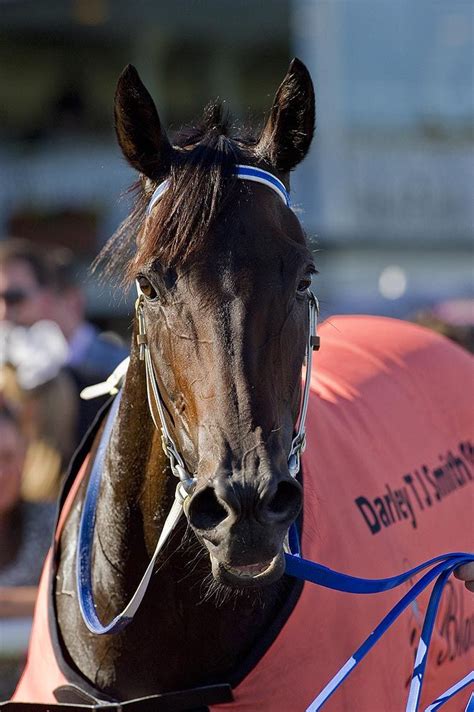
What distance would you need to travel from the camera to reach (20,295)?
6.16 metres

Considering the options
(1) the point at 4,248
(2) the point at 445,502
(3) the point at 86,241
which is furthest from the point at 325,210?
(2) the point at 445,502

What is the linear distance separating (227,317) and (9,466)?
109 inches

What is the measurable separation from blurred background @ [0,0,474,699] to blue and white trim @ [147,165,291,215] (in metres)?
12.6

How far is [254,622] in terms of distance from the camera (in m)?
2.62

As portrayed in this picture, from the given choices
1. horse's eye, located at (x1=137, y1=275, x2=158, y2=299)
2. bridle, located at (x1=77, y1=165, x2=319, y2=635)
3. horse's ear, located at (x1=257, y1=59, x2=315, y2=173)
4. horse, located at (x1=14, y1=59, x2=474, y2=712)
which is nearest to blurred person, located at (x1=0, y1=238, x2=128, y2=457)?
horse, located at (x1=14, y1=59, x2=474, y2=712)

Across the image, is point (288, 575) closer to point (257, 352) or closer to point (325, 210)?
point (257, 352)

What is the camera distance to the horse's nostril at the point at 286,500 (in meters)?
2.17

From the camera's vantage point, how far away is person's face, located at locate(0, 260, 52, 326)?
6.15 meters

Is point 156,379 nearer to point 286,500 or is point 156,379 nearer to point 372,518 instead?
point 286,500

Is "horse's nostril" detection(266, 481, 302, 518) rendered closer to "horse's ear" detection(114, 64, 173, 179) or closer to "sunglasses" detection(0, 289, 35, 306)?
"horse's ear" detection(114, 64, 173, 179)

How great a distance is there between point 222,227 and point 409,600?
964mm

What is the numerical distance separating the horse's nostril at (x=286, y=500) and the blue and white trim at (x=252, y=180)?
71 cm

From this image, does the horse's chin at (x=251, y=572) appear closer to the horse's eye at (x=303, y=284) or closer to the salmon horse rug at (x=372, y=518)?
the salmon horse rug at (x=372, y=518)

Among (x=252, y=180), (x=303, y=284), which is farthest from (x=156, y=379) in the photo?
(x=252, y=180)
